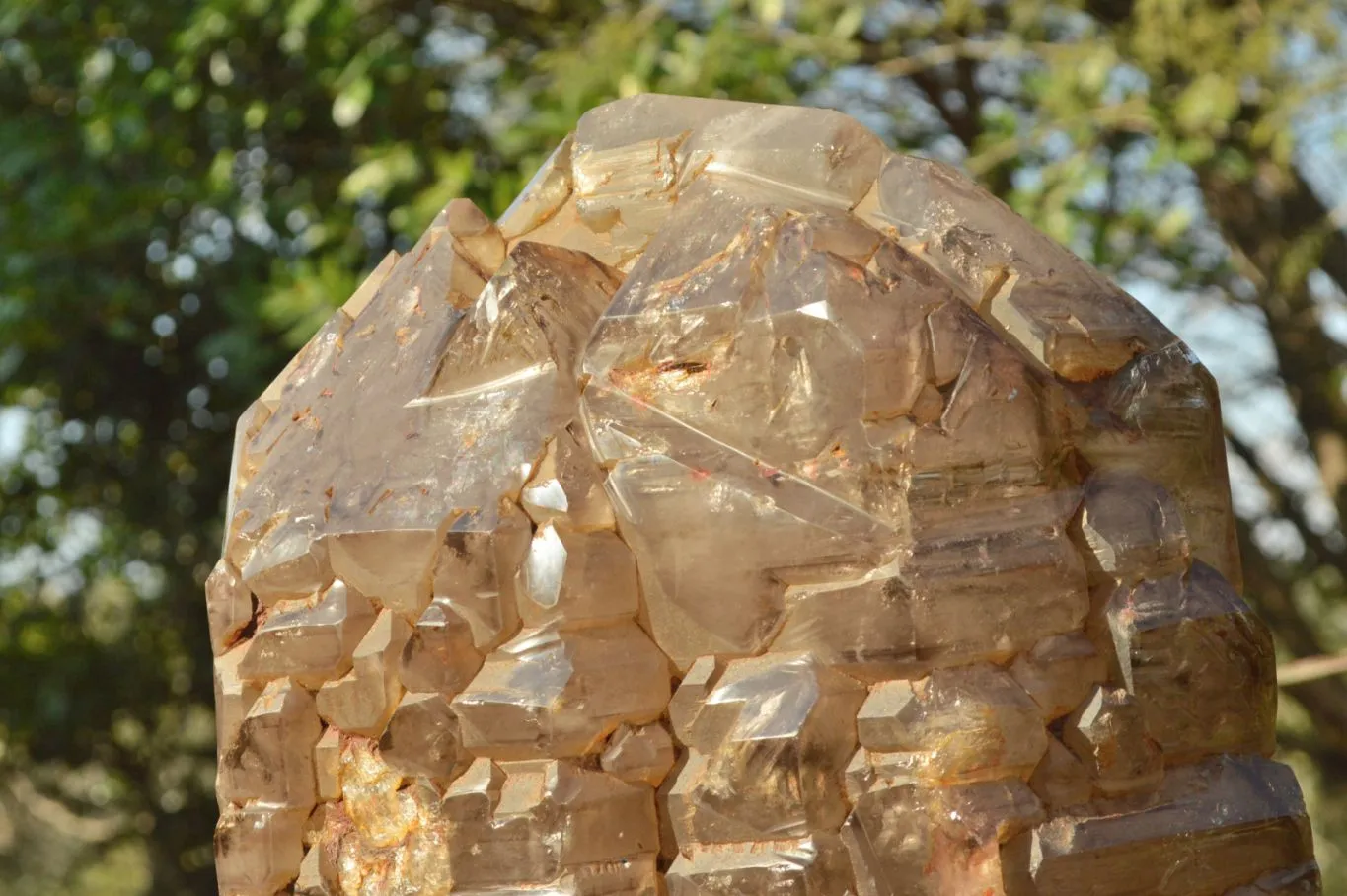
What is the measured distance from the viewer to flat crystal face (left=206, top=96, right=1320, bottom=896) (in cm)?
141

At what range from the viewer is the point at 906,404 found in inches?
57.2

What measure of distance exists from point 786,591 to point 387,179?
289 cm

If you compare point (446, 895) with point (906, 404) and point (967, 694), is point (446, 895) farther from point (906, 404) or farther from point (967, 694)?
point (906, 404)

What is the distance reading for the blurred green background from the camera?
13.5 ft

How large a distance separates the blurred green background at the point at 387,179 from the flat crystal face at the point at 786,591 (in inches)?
63.7

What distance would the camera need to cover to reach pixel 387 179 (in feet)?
13.4

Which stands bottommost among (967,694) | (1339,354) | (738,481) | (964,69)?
(1339,354)

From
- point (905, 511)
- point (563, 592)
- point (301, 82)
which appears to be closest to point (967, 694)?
point (905, 511)

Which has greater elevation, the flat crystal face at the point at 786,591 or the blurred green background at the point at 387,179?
the flat crystal face at the point at 786,591

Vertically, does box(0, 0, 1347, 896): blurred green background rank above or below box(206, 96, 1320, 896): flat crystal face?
below

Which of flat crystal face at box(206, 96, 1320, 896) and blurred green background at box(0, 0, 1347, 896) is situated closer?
flat crystal face at box(206, 96, 1320, 896)

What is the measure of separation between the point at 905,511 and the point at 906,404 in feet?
0.33

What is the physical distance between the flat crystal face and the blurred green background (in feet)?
5.31

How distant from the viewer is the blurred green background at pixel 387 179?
13.5ft
